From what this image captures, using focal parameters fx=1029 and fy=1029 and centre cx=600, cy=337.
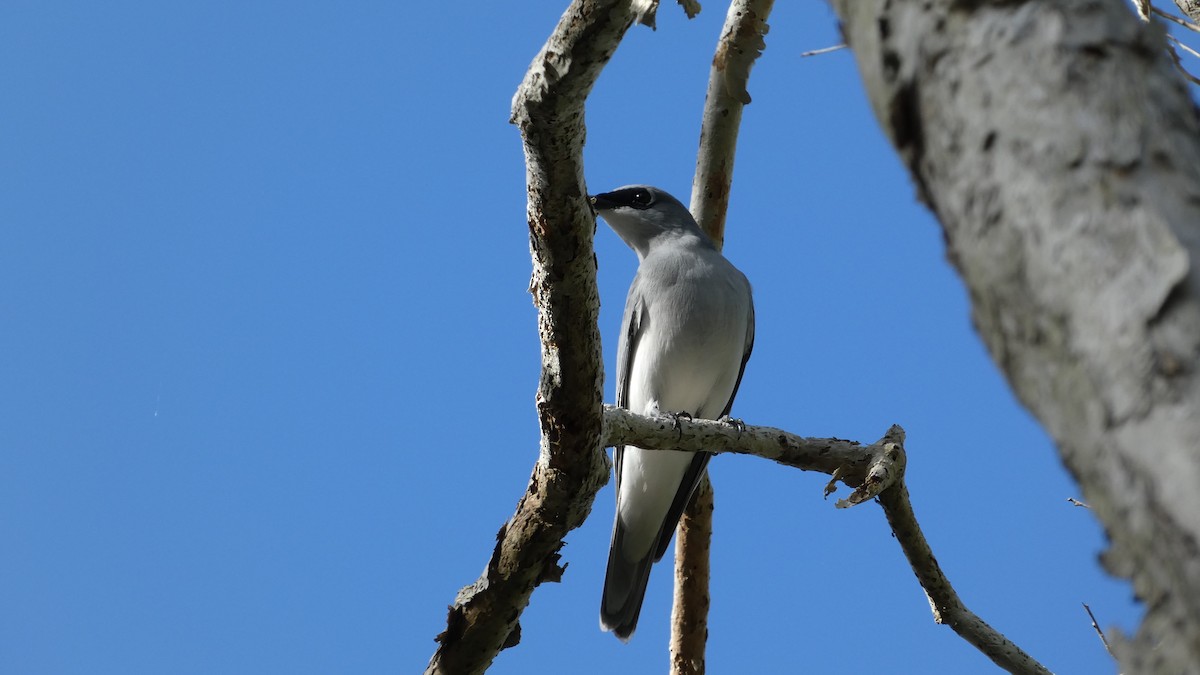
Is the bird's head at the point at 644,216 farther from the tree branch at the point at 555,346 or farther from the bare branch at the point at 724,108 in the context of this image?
the tree branch at the point at 555,346

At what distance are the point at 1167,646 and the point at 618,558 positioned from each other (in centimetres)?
562

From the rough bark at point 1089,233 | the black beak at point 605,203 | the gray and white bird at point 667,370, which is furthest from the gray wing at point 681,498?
the rough bark at point 1089,233

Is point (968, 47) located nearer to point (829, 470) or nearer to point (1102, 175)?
point (1102, 175)

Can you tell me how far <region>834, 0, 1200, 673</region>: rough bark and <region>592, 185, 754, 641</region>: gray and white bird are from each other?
213 inches

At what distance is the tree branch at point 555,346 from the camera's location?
9.62 ft

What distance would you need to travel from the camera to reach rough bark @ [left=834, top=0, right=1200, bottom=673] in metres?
0.82

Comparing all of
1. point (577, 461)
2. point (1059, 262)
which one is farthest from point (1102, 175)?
point (577, 461)

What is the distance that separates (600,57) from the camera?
9.64 feet

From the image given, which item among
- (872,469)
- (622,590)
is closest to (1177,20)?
(872,469)

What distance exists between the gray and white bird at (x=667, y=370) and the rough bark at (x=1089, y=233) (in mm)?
5406

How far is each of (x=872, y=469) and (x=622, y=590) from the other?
83.8 inches

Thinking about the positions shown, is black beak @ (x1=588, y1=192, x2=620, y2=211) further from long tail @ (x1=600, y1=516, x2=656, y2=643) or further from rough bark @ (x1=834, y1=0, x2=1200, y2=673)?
rough bark @ (x1=834, y1=0, x2=1200, y2=673)

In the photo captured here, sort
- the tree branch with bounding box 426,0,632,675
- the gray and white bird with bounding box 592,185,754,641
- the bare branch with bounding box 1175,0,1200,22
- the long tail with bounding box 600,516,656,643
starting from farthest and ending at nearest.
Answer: the gray and white bird with bounding box 592,185,754,641, the long tail with bounding box 600,516,656,643, the bare branch with bounding box 1175,0,1200,22, the tree branch with bounding box 426,0,632,675

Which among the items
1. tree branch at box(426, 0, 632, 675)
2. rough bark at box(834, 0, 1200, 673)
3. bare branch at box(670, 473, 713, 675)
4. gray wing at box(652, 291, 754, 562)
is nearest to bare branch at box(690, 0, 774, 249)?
gray wing at box(652, 291, 754, 562)
